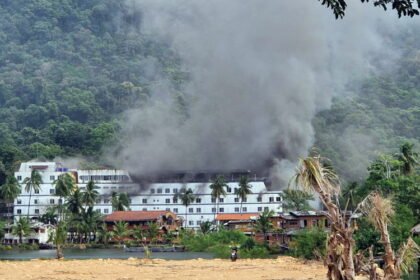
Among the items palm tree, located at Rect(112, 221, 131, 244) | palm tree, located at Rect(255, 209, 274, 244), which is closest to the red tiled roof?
palm tree, located at Rect(112, 221, 131, 244)

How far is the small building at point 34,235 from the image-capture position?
9981cm

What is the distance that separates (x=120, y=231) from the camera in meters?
95.8

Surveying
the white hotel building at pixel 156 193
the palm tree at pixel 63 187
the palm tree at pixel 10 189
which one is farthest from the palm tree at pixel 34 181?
the palm tree at pixel 63 187

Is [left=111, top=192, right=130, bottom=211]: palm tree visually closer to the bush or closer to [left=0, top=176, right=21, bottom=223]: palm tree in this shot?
[left=0, top=176, right=21, bottom=223]: palm tree

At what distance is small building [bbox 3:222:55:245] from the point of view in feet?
327

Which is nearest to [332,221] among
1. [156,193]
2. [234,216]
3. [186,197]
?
[186,197]

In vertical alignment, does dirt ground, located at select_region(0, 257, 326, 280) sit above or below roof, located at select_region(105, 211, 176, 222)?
below

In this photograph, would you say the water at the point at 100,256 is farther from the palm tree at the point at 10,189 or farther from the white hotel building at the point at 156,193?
the white hotel building at the point at 156,193

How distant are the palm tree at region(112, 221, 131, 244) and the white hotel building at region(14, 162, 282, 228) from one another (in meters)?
22.3

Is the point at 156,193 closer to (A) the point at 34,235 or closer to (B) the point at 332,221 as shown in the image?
(A) the point at 34,235

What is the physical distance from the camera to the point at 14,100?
196 m

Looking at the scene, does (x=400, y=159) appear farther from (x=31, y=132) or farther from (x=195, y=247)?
(x=31, y=132)

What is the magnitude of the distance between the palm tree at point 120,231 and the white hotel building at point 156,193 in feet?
73.1

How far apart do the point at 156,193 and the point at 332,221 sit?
106 meters
